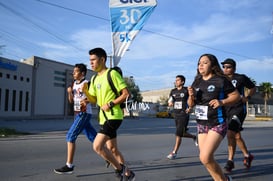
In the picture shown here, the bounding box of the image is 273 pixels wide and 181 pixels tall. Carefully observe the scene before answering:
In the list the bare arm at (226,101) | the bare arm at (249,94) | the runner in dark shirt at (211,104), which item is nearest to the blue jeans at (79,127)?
the runner in dark shirt at (211,104)

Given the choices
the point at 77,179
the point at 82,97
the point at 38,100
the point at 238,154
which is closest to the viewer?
the point at 77,179

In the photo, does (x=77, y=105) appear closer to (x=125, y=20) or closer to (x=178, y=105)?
(x=125, y=20)

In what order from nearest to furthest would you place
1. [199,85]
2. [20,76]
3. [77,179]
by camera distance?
1. [199,85]
2. [77,179]
3. [20,76]

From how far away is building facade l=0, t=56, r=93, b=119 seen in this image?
28266 mm

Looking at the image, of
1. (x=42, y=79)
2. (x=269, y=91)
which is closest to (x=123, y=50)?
(x=42, y=79)

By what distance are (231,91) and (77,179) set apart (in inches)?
106

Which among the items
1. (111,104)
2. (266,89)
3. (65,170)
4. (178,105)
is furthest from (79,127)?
(266,89)

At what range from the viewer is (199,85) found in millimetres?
4145

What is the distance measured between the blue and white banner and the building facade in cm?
2386

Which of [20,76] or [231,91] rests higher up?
[20,76]

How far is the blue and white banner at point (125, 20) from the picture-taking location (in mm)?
6211

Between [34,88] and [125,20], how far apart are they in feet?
89.3

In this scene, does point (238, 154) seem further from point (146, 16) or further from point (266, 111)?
point (266, 111)

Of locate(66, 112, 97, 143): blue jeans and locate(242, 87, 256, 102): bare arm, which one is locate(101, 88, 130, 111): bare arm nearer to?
locate(66, 112, 97, 143): blue jeans
